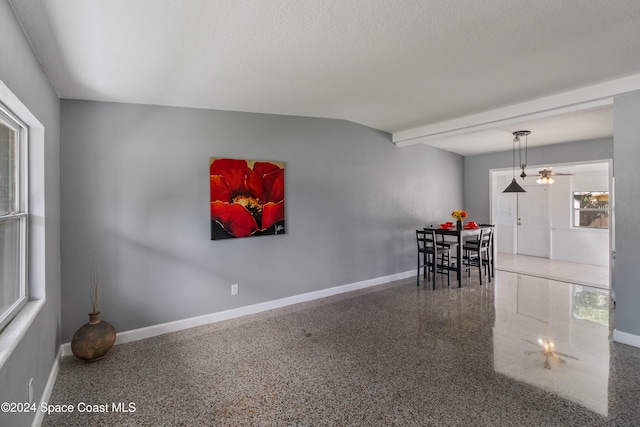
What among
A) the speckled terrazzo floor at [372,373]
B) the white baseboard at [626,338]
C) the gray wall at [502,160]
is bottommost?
the speckled terrazzo floor at [372,373]

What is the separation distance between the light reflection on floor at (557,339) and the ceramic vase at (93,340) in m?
3.31

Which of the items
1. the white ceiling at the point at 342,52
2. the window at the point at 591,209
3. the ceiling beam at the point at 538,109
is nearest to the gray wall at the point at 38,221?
the white ceiling at the point at 342,52

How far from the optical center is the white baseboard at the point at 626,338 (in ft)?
9.81

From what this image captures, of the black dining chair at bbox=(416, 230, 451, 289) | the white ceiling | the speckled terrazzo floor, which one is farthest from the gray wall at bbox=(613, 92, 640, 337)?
the black dining chair at bbox=(416, 230, 451, 289)

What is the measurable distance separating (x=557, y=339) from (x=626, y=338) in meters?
0.61

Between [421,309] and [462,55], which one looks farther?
[421,309]

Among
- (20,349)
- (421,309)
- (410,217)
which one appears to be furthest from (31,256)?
(410,217)

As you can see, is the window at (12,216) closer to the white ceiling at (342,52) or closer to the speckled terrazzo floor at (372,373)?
the white ceiling at (342,52)

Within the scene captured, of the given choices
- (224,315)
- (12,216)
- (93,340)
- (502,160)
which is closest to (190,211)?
(224,315)

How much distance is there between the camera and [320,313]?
3.91 m

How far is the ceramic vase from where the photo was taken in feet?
8.72

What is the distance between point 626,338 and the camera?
304cm

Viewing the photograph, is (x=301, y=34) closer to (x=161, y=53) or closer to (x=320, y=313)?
(x=161, y=53)

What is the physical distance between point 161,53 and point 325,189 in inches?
106
